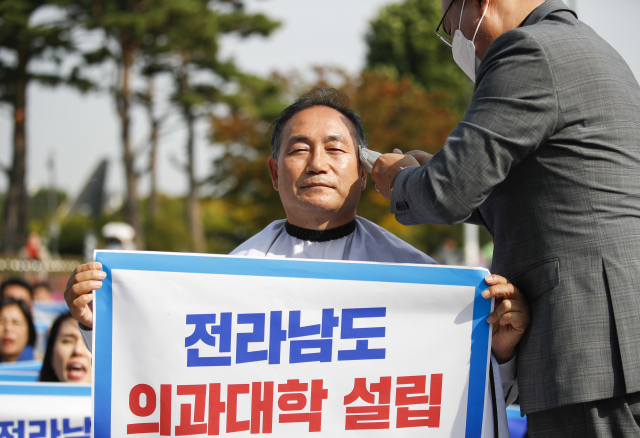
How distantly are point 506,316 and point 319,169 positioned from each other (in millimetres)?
957

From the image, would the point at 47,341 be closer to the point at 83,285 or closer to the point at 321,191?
the point at 83,285

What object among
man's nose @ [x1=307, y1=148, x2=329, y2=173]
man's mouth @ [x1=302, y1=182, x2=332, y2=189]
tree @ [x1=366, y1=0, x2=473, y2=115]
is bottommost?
man's mouth @ [x1=302, y1=182, x2=332, y2=189]

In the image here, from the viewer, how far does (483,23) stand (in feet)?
6.98

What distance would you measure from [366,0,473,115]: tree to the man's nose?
3682cm

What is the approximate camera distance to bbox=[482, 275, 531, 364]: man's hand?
2.03 m

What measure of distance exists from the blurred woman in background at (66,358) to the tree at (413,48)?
35.8 metres

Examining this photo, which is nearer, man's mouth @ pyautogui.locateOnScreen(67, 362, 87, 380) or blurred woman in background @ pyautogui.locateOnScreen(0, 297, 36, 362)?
man's mouth @ pyautogui.locateOnScreen(67, 362, 87, 380)

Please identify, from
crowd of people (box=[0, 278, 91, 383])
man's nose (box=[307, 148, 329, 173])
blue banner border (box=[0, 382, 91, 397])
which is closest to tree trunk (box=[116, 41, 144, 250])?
crowd of people (box=[0, 278, 91, 383])

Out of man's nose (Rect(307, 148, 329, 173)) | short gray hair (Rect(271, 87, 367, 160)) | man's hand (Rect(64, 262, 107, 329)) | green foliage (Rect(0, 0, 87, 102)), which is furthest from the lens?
green foliage (Rect(0, 0, 87, 102))

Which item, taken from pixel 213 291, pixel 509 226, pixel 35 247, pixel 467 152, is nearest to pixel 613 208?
pixel 509 226

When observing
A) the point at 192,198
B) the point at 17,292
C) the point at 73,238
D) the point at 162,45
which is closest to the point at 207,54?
the point at 162,45

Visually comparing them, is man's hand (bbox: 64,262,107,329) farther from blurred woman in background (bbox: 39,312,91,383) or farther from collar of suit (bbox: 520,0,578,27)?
blurred woman in background (bbox: 39,312,91,383)

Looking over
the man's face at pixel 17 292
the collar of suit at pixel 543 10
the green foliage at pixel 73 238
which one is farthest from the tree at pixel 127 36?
the collar of suit at pixel 543 10

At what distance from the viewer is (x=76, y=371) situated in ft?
13.3
